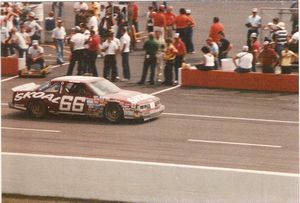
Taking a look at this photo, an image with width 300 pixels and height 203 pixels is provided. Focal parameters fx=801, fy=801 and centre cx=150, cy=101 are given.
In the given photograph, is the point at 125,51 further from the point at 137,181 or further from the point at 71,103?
the point at 137,181

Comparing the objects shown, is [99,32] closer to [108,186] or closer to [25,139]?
[25,139]

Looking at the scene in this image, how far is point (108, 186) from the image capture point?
37.8 feet

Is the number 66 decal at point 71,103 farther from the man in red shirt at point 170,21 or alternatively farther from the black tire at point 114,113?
the man in red shirt at point 170,21

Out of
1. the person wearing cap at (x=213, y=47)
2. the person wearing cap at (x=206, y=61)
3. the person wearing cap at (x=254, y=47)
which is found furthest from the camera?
the person wearing cap at (x=213, y=47)

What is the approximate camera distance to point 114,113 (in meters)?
15.4

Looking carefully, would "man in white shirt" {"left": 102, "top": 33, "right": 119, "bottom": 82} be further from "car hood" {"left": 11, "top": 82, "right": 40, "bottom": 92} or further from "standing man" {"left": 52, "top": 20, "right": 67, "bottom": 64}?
"car hood" {"left": 11, "top": 82, "right": 40, "bottom": 92}

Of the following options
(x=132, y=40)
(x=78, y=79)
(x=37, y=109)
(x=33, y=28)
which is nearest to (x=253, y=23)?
(x=132, y=40)

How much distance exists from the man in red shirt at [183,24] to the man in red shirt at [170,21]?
0.16 metres

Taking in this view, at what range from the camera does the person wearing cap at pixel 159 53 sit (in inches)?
651

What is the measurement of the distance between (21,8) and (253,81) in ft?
19.3

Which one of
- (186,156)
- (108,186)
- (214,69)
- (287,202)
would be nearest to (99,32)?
(214,69)

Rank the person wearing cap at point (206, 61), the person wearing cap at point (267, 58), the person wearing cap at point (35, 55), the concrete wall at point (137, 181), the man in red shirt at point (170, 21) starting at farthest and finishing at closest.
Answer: the man in red shirt at point (170, 21)
the person wearing cap at point (206, 61)
the person wearing cap at point (267, 58)
the person wearing cap at point (35, 55)
the concrete wall at point (137, 181)

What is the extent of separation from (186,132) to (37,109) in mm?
3112

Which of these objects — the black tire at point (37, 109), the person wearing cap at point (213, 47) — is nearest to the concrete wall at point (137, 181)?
the black tire at point (37, 109)
